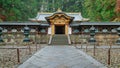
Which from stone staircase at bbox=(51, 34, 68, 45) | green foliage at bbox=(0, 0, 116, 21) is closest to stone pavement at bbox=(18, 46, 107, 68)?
stone staircase at bbox=(51, 34, 68, 45)

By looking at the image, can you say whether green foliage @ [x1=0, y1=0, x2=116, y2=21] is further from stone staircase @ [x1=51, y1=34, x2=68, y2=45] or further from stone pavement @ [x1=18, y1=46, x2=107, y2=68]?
stone pavement @ [x1=18, y1=46, x2=107, y2=68]

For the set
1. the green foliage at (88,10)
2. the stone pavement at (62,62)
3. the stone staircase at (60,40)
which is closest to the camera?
the stone pavement at (62,62)

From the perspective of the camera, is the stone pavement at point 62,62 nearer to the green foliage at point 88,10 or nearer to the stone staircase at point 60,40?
the stone staircase at point 60,40

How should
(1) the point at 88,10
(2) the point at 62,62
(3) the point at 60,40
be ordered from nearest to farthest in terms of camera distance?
(2) the point at 62,62 → (3) the point at 60,40 → (1) the point at 88,10

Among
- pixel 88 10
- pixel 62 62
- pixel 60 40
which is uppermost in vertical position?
pixel 88 10

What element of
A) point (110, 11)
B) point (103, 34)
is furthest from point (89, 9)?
point (103, 34)

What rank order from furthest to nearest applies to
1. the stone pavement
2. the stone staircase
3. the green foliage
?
the green foliage → the stone staircase → the stone pavement

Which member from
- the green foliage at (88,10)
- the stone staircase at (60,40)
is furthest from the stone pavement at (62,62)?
the green foliage at (88,10)

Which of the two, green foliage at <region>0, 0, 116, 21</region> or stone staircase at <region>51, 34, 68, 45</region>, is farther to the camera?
green foliage at <region>0, 0, 116, 21</region>

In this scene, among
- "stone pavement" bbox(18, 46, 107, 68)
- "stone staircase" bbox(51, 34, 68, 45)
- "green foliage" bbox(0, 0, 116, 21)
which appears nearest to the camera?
"stone pavement" bbox(18, 46, 107, 68)

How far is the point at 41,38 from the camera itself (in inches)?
1248

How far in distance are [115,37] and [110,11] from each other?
16.0 metres

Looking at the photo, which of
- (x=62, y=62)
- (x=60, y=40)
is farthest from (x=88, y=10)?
(x=62, y=62)

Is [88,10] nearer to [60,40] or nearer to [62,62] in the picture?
[60,40]
